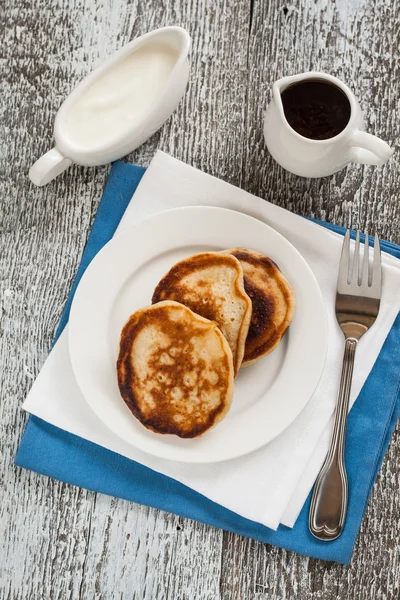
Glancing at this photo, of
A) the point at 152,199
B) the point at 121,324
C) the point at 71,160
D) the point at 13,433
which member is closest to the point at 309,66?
the point at 152,199

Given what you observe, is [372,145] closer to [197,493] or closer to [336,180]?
[336,180]

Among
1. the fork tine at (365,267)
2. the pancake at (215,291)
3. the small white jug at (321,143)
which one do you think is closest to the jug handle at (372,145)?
the small white jug at (321,143)

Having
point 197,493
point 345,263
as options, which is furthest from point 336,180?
point 197,493

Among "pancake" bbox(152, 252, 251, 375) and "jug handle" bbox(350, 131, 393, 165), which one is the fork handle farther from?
"jug handle" bbox(350, 131, 393, 165)

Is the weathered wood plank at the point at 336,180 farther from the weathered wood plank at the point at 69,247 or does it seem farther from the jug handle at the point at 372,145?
the jug handle at the point at 372,145

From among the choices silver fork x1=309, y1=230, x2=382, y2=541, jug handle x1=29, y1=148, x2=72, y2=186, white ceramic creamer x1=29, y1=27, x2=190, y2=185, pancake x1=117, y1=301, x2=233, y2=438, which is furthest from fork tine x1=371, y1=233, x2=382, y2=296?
jug handle x1=29, y1=148, x2=72, y2=186

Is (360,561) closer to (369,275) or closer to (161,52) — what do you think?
(369,275)

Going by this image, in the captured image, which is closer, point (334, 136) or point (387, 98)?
point (334, 136)
